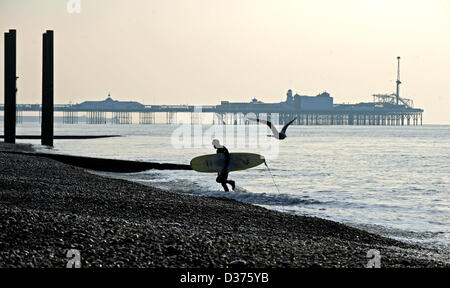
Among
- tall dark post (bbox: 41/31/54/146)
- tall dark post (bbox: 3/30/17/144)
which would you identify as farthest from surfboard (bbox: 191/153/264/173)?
tall dark post (bbox: 3/30/17/144)

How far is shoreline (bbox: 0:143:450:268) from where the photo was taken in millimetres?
8273

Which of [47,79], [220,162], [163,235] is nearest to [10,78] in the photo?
[47,79]

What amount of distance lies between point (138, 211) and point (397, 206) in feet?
34.4

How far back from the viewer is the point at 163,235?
31.2ft

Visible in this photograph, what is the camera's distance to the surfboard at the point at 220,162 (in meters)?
22.5

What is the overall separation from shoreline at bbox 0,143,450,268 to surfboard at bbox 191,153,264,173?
7027 millimetres

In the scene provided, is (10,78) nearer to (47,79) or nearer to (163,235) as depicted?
(47,79)

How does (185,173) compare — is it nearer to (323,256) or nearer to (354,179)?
(354,179)

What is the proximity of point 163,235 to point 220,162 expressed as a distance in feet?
43.6

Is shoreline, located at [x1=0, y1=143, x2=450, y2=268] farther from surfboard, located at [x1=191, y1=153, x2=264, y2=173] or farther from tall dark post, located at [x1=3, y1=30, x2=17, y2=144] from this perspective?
tall dark post, located at [x1=3, y1=30, x2=17, y2=144]

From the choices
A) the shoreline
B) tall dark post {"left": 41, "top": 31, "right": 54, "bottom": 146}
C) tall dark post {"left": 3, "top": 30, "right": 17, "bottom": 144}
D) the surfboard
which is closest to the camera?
the shoreline
